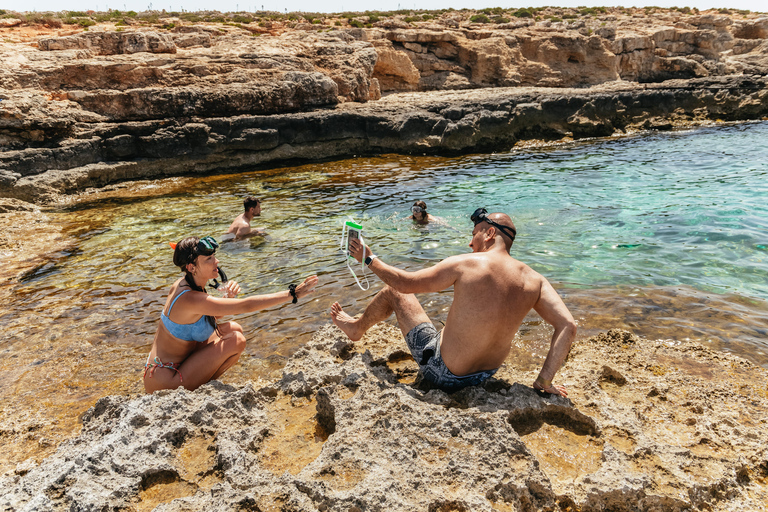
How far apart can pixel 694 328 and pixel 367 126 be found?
487 inches

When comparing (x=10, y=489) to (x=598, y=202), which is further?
(x=598, y=202)

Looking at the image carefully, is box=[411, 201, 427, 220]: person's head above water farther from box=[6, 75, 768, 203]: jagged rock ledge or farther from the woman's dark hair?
box=[6, 75, 768, 203]: jagged rock ledge

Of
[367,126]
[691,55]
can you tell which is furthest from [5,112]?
[691,55]

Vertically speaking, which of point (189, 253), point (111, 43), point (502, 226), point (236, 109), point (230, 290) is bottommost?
point (230, 290)

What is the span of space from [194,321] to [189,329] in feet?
0.25

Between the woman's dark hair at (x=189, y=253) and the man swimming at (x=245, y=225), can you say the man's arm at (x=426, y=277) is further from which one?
the man swimming at (x=245, y=225)

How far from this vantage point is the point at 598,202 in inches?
376

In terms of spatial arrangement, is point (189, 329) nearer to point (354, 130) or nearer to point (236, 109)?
point (236, 109)

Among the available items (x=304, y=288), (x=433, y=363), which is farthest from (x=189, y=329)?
(x=433, y=363)

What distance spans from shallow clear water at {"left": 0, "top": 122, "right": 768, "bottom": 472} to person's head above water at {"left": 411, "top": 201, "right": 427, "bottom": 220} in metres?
0.22

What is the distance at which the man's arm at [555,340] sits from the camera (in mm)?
3072

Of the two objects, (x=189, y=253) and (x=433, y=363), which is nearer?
(x=433, y=363)

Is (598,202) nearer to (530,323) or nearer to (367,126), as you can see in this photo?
(530,323)

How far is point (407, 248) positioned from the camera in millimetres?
7438
